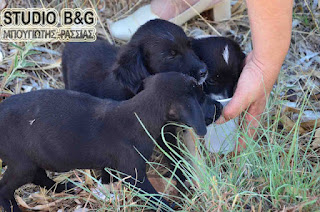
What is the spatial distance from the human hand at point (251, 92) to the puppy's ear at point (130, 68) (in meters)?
0.72

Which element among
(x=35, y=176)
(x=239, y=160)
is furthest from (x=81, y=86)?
(x=239, y=160)

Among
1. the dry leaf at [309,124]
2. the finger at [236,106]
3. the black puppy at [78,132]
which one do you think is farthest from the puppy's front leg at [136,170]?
the dry leaf at [309,124]

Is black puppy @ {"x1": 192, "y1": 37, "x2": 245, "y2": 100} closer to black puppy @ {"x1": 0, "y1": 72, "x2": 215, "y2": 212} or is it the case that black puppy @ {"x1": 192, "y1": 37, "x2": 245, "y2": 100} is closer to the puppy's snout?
the puppy's snout

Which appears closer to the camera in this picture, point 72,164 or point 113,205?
point 113,205

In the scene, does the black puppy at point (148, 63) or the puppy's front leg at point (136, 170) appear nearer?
the puppy's front leg at point (136, 170)

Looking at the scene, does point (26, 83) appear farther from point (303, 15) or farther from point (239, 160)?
point (303, 15)

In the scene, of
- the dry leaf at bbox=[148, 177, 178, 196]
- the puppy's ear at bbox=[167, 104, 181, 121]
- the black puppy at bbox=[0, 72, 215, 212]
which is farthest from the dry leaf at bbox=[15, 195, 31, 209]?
the puppy's ear at bbox=[167, 104, 181, 121]

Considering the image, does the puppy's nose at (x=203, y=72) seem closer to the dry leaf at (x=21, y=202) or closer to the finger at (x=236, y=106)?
the finger at (x=236, y=106)

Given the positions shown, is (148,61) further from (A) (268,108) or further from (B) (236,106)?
(A) (268,108)

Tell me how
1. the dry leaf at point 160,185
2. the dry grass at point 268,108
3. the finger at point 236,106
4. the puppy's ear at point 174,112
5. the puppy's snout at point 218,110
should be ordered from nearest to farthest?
the dry grass at point 268,108 < the puppy's ear at point 174,112 < the puppy's snout at point 218,110 < the finger at point 236,106 < the dry leaf at point 160,185

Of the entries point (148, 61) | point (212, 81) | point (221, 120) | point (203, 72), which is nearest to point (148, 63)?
point (148, 61)

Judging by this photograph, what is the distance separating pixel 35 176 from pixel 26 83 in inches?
62.7

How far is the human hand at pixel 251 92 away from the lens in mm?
3318

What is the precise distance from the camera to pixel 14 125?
3.04 meters
